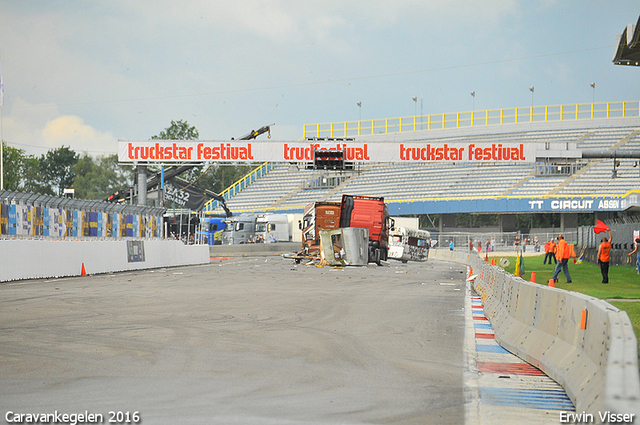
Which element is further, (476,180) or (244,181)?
(244,181)

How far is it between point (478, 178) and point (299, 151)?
99.2 ft

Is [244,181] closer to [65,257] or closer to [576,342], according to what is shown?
[65,257]

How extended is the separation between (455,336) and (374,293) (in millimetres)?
8361

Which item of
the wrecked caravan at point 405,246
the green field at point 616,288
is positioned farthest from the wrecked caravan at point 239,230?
the green field at point 616,288

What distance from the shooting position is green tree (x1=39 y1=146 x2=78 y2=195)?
4882 inches

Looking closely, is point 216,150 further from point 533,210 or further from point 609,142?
point 609,142

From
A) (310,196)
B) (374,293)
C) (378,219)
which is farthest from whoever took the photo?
(310,196)

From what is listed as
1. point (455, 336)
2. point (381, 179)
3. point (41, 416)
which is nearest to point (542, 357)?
point (455, 336)

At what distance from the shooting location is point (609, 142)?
211 feet

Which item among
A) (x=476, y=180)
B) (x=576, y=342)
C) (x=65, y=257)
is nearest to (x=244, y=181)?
(x=476, y=180)

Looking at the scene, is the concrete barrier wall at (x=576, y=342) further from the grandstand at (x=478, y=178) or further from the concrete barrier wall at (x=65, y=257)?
the grandstand at (x=478, y=178)

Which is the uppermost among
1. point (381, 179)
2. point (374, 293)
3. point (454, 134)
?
point (454, 134)

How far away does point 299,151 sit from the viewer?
4078 cm

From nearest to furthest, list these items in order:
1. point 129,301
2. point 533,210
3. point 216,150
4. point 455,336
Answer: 1. point 455,336
2. point 129,301
3. point 216,150
4. point 533,210
